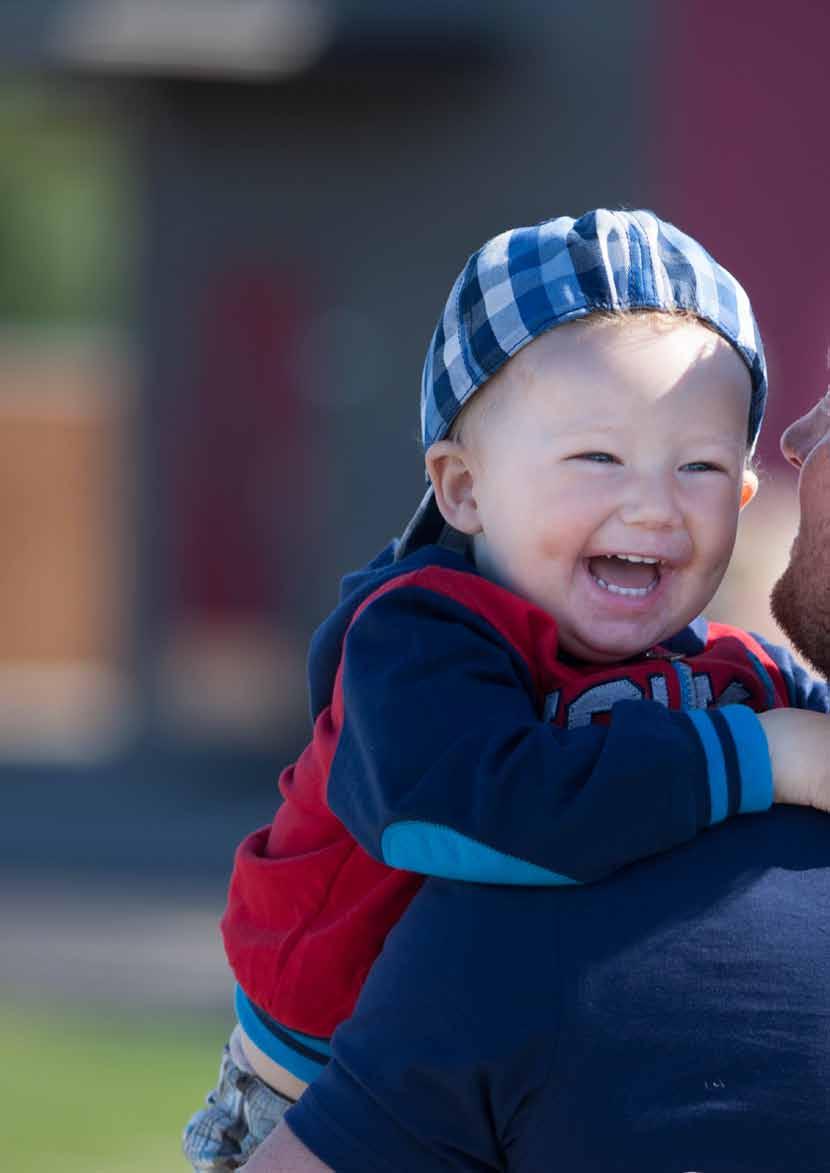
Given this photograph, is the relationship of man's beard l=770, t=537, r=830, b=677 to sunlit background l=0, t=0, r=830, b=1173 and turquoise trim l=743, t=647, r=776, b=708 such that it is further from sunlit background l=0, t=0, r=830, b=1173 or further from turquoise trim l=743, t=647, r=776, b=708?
sunlit background l=0, t=0, r=830, b=1173

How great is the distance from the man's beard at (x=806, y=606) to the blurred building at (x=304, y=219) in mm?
7932

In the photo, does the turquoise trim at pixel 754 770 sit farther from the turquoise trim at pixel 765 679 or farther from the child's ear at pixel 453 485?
the child's ear at pixel 453 485

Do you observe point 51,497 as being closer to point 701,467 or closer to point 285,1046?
point 285,1046

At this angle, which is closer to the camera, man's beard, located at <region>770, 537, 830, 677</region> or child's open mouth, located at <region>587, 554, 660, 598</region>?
man's beard, located at <region>770, 537, 830, 677</region>

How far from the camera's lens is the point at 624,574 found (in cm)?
198

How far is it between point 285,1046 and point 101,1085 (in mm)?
4876

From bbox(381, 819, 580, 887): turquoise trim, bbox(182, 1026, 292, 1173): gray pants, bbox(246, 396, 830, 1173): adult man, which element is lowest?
bbox(182, 1026, 292, 1173): gray pants

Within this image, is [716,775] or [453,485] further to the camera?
[453,485]

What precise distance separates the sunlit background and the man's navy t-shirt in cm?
736

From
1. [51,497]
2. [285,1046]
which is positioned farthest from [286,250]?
[285,1046]

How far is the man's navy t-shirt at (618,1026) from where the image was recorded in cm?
160

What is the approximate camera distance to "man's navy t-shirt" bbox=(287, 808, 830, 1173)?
1597mm

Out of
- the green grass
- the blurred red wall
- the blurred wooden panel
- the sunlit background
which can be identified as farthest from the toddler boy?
the blurred wooden panel

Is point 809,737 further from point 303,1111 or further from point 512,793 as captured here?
point 303,1111
